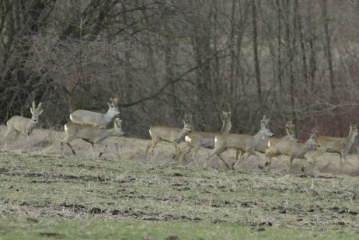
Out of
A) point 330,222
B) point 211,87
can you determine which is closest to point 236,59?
point 211,87

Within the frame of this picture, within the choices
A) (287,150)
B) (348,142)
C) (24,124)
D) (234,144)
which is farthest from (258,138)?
(24,124)

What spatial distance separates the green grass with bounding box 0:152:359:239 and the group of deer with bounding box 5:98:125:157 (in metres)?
3.17

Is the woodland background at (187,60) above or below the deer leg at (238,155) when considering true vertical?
above

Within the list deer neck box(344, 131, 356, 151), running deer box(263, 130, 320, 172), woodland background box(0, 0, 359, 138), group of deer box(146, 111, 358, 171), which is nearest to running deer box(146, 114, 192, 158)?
group of deer box(146, 111, 358, 171)

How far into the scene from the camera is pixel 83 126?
2364 centimetres

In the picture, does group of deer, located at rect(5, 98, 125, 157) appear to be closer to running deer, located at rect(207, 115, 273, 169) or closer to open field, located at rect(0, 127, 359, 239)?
open field, located at rect(0, 127, 359, 239)

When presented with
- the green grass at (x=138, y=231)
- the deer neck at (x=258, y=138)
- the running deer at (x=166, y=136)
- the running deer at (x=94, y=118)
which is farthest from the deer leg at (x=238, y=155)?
the green grass at (x=138, y=231)

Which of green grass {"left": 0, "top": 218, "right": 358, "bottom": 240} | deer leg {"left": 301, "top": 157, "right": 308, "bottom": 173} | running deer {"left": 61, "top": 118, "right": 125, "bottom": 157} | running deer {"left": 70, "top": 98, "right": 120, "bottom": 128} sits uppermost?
running deer {"left": 70, "top": 98, "right": 120, "bottom": 128}

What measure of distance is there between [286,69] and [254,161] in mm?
14568

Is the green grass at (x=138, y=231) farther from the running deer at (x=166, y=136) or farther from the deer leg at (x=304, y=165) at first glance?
the running deer at (x=166, y=136)

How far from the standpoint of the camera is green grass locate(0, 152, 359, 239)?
11.1 meters

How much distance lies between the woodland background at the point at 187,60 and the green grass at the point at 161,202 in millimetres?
12581

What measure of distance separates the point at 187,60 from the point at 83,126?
14603 millimetres

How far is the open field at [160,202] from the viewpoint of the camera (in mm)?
11086
